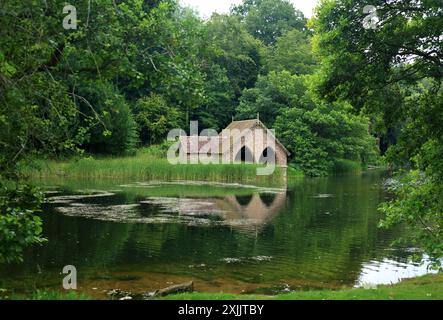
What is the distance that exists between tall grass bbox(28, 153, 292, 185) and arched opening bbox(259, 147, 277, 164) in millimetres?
8685

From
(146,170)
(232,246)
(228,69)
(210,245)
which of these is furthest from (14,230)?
(228,69)

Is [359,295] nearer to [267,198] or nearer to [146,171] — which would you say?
[267,198]

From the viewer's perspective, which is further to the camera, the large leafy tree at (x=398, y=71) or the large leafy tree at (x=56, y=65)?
the large leafy tree at (x=398, y=71)

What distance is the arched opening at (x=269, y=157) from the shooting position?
49.3 meters

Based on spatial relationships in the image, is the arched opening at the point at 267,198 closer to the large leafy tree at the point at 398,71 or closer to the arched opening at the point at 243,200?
the arched opening at the point at 243,200

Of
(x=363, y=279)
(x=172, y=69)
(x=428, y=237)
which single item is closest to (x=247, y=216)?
(x=363, y=279)

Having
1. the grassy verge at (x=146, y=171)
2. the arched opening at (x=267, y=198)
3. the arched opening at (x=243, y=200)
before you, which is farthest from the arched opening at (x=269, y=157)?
the arched opening at (x=243, y=200)

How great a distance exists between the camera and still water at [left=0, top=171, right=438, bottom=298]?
1355 cm

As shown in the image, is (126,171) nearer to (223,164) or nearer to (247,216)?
(223,164)

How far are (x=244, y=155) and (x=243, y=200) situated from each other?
2135cm

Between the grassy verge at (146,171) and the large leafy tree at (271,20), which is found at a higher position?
the large leafy tree at (271,20)

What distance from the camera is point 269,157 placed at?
4975 centimetres

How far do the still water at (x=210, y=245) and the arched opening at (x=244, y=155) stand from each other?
1832cm
